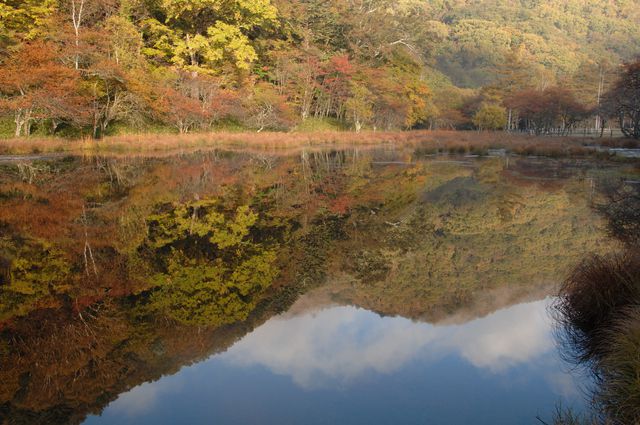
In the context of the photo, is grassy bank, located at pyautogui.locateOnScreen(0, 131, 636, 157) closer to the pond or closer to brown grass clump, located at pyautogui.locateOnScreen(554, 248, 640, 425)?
the pond

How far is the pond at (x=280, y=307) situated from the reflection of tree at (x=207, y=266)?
0.12 feet

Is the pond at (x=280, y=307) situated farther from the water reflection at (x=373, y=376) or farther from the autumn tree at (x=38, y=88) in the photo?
the autumn tree at (x=38, y=88)

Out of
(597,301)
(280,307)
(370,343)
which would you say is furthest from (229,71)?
(597,301)

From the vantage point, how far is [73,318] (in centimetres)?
506

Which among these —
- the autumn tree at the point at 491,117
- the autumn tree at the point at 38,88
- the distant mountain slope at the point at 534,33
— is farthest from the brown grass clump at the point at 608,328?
the distant mountain slope at the point at 534,33

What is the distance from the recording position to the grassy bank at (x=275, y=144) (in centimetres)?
2283

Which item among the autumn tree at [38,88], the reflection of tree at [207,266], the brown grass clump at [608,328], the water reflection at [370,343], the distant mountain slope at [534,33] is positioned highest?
the distant mountain slope at [534,33]

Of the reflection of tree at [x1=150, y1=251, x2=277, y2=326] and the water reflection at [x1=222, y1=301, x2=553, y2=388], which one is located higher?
the reflection of tree at [x1=150, y1=251, x2=277, y2=326]

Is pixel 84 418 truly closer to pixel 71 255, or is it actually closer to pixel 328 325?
pixel 328 325

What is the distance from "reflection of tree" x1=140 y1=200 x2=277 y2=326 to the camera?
547 cm

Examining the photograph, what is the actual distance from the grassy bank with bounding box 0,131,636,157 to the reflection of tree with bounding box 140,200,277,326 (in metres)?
15.1

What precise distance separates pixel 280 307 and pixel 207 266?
1646mm

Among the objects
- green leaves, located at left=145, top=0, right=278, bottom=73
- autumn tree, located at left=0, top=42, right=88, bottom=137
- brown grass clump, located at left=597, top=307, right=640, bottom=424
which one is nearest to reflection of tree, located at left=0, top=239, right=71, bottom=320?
brown grass clump, located at left=597, top=307, right=640, bottom=424

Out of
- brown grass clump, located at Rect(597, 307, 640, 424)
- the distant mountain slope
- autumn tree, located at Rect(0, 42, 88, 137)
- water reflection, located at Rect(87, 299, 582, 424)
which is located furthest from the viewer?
the distant mountain slope
